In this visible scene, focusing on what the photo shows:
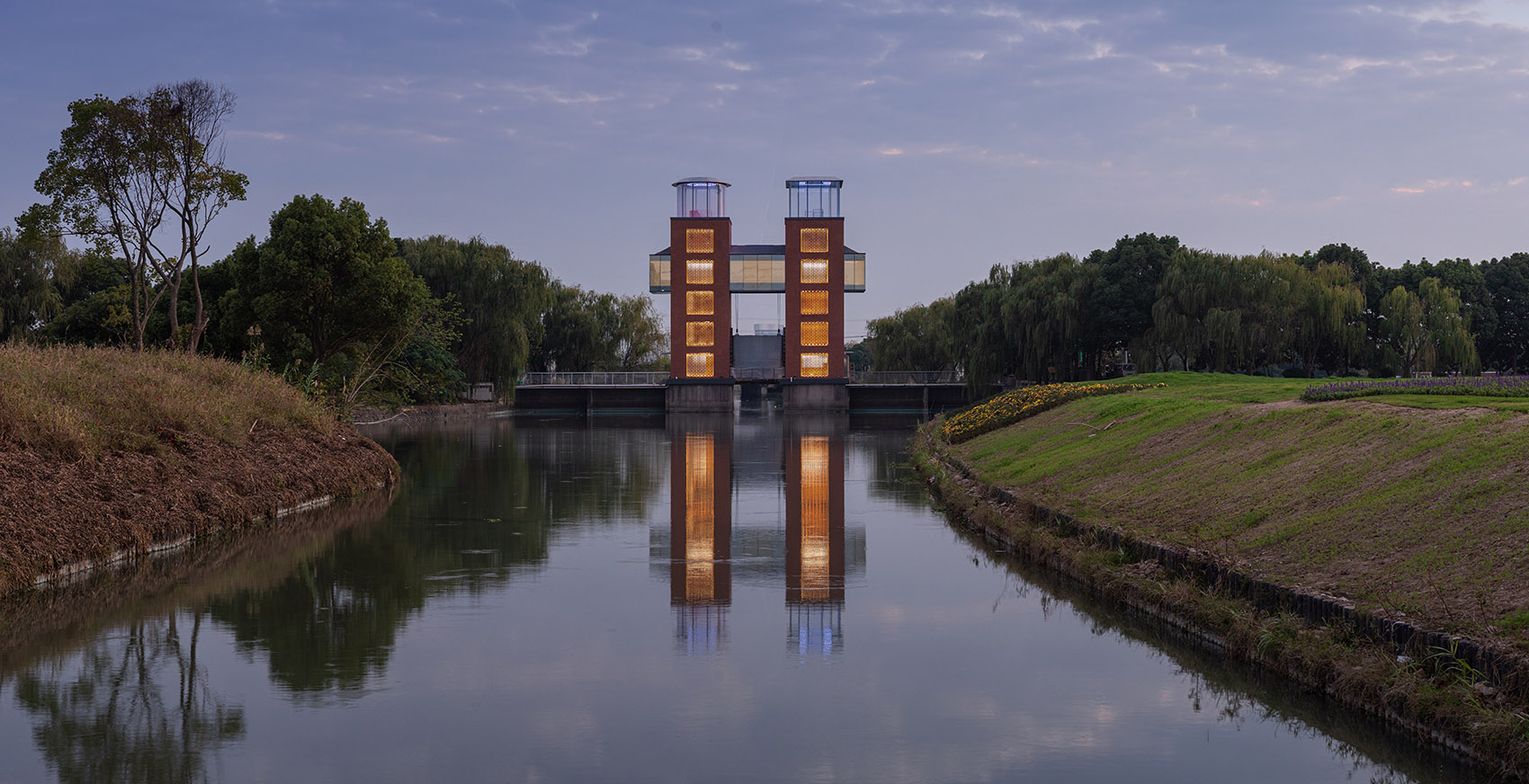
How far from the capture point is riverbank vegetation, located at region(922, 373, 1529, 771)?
27.9 ft

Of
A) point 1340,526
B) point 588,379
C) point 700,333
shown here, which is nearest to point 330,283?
point 1340,526

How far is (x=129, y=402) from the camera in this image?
744 inches

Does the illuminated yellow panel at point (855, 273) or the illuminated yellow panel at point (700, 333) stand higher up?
the illuminated yellow panel at point (855, 273)

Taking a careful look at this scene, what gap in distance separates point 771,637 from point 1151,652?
347cm

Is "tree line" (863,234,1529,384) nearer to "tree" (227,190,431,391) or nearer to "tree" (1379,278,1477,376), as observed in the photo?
"tree" (1379,278,1477,376)

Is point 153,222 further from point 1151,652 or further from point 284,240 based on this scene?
point 1151,652

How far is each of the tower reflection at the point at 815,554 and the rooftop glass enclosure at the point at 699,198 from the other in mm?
58679

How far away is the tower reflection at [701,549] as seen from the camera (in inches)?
474

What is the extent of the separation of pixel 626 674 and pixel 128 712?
12.1ft

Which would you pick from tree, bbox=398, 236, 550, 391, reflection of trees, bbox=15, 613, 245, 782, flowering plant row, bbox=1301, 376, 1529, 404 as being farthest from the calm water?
tree, bbox=398, 236, 550, 391

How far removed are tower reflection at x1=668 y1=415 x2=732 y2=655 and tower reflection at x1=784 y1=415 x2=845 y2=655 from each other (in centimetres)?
78

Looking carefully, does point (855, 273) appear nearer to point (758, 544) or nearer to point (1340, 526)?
point (758, 544)

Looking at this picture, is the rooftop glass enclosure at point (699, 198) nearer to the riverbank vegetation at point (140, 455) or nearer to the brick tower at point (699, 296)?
the brick tower at point (699, 296)

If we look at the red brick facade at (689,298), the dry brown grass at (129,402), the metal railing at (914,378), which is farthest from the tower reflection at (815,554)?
the red brick facade at (689,298)
